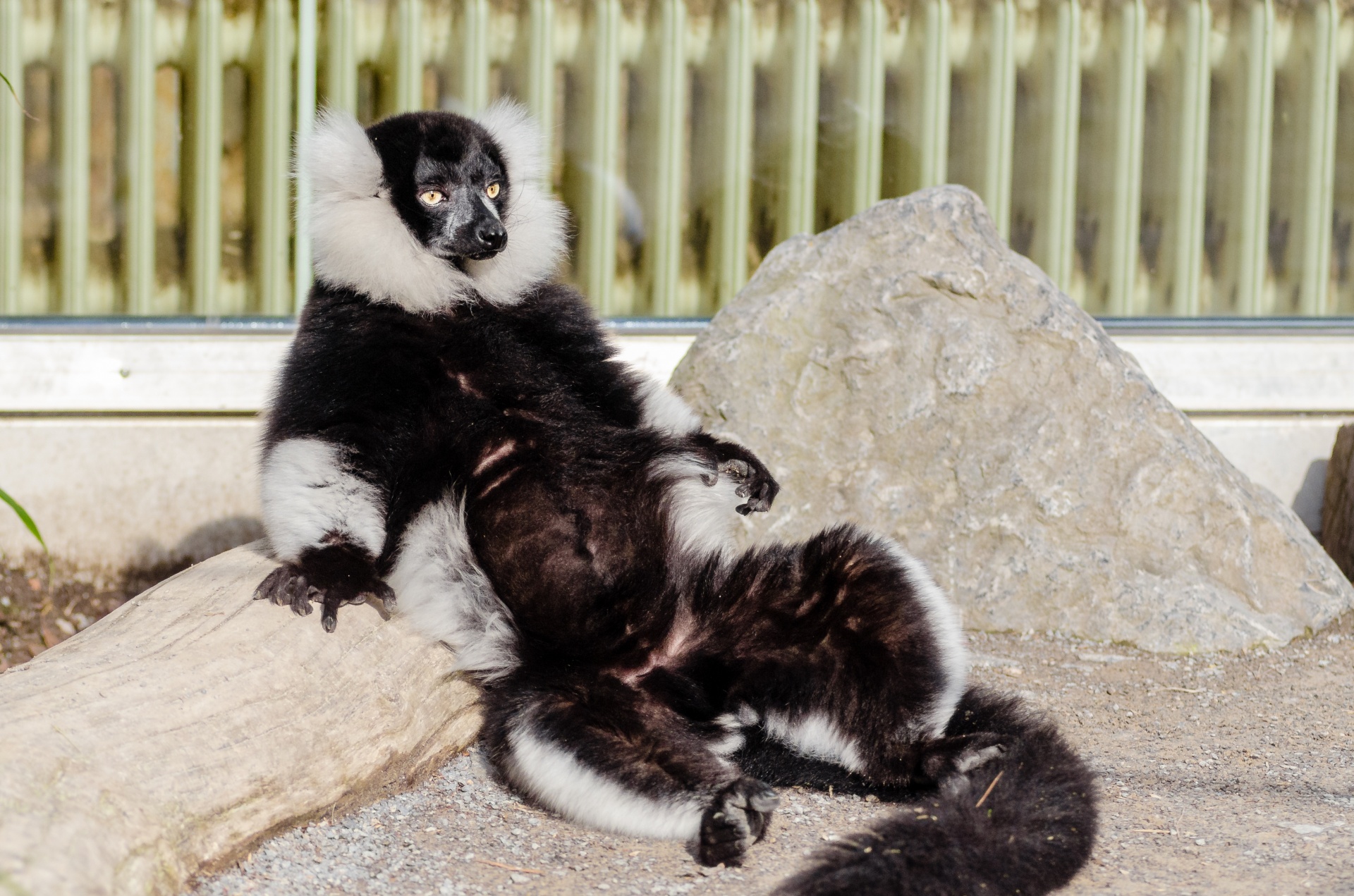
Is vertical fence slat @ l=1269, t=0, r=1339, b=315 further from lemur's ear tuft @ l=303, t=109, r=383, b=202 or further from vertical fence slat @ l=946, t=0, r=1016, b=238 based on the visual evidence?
lemur's ear tuft @ l=303, t=109, r=383, b=202

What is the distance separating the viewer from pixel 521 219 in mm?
3662

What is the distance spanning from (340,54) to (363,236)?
112 inches

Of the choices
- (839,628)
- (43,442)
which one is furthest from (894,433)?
(43,442)

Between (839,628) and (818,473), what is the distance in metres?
1.71

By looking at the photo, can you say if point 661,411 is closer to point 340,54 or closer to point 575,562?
point 575,562

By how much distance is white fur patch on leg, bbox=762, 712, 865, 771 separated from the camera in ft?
9.73

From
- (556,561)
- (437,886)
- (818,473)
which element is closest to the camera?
(437,886)

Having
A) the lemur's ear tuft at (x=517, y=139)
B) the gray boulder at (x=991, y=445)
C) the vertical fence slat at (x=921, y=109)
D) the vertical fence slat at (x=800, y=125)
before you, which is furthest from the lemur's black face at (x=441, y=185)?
the vertical fence slat at (x=921, y=109)

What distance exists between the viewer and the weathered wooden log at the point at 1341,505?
532cm

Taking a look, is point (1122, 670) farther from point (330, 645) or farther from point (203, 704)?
point (203, 704)

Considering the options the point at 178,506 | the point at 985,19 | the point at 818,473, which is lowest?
the point at 178,506

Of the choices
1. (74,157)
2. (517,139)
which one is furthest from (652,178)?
(74,157)

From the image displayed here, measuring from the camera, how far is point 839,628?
3010 mm

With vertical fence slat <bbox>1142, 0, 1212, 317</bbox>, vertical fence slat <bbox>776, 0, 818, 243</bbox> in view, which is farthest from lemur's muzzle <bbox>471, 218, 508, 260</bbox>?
vertical fence slat <bbox>1142, 0, 1212, 317</bbox>
